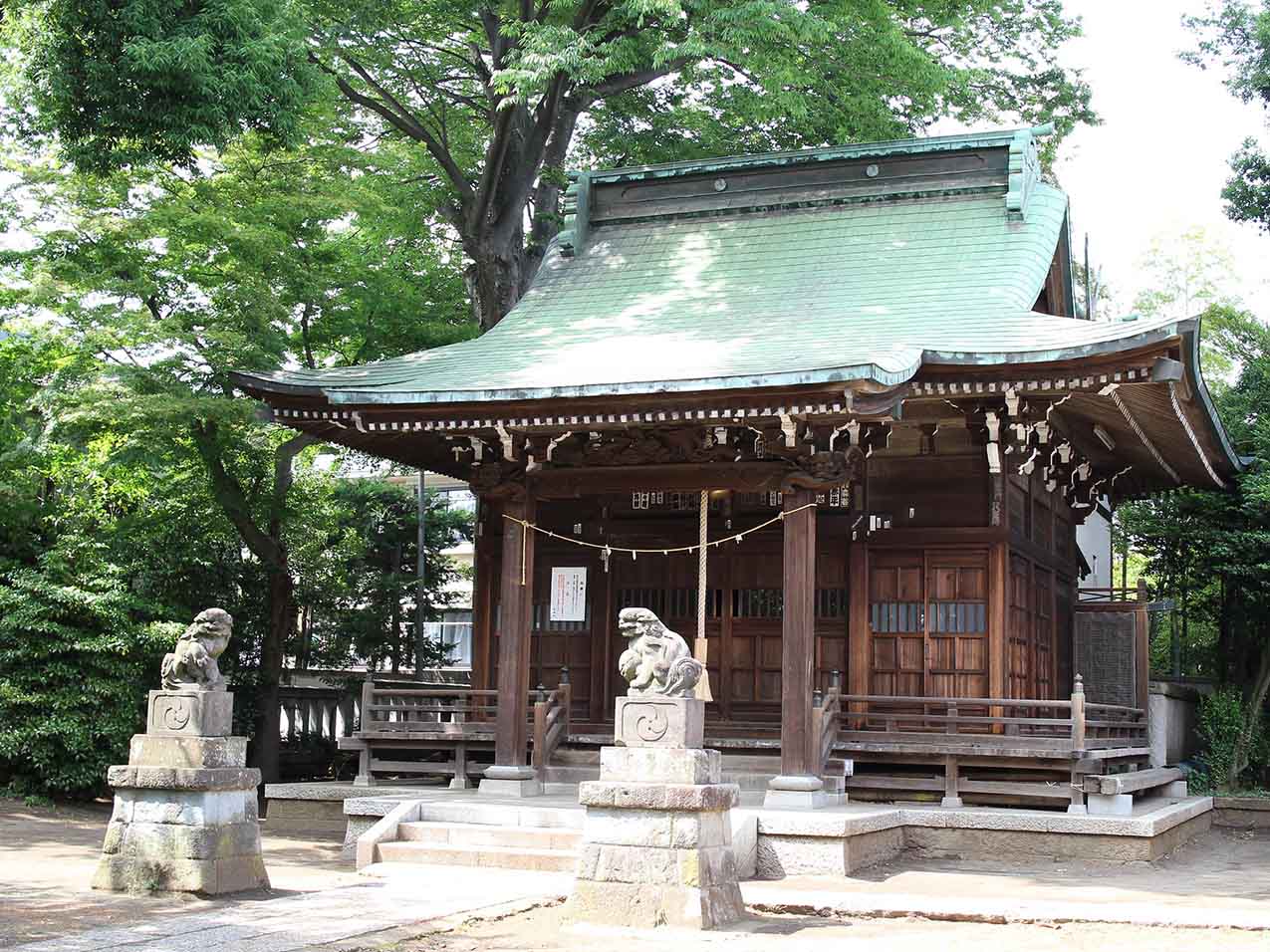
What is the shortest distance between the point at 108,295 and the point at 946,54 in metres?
15.1

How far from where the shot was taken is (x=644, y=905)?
9.21 meters

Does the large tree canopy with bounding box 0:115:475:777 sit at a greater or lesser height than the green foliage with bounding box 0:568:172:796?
greater

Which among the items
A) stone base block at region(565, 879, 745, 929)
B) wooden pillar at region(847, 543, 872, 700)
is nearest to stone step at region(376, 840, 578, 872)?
stone base block at region(565, 879, 745, 929)

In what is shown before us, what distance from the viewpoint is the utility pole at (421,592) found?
85.5 feet

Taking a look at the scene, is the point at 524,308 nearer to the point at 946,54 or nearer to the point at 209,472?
the point at 209,472

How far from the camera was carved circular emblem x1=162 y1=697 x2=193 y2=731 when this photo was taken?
10.6 m

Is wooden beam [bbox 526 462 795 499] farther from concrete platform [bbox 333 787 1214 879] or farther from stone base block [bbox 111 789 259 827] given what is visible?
stone base block [bbox 111 789 259 827]

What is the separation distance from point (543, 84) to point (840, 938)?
1274 cm

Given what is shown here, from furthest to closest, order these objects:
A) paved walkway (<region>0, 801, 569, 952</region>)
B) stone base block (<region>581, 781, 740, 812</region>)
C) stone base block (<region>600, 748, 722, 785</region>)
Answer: stone base block (<region>600, 748, 722, 785</region>), stone base block (<region>581, 781, 740, 812</region>), paved walkway (<region>0, 801, 569, 952</region>)

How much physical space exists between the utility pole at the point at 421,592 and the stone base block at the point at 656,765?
16.4 meters

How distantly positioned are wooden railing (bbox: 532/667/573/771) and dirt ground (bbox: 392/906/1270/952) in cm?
465

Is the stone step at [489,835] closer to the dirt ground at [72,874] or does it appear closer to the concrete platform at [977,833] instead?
the dirt ground at [72,874]

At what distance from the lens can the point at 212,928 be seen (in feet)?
28.8

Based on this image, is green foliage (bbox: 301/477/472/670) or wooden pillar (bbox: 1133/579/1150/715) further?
green foliage (bbox: 301/477/472/670)
